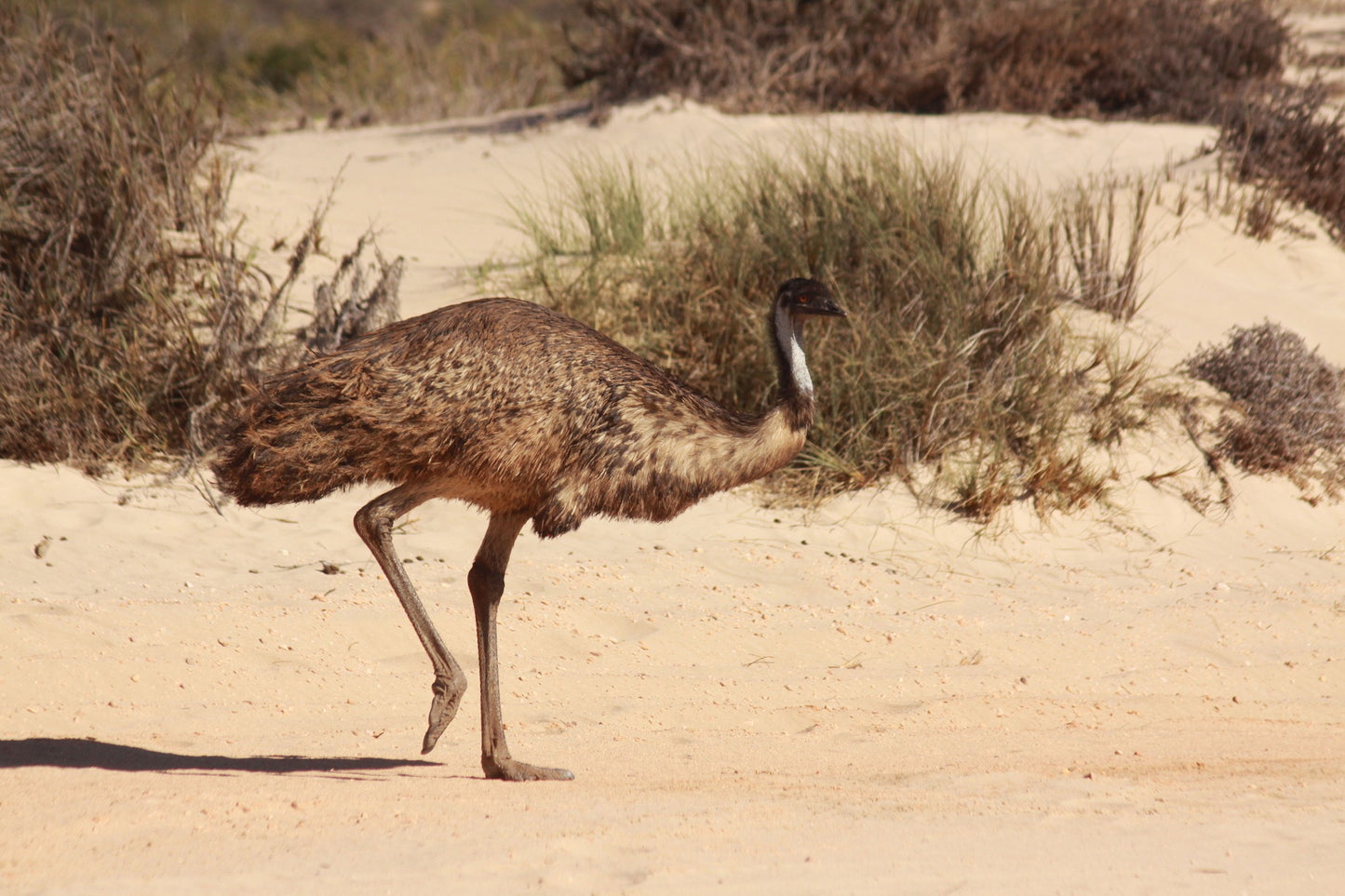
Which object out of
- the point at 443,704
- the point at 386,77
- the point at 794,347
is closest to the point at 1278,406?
the point at 794,347

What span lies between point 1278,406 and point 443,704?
5490 mm

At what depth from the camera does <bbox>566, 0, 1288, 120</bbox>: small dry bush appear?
11.8 metres

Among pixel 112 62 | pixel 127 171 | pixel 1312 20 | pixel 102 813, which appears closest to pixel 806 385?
pixel 102 813

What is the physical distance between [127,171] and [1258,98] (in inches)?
338

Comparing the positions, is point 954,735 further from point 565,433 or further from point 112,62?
point 112,62

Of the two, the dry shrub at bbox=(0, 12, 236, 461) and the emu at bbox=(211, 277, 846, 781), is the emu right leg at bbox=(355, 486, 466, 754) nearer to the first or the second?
the emu at bbox=(211, 277, 846, 781)

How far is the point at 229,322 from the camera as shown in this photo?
23.0 feet

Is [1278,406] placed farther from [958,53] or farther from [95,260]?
[95,260]

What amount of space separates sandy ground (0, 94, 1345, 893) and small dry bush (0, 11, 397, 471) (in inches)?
15.1

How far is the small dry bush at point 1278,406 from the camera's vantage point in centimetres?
754

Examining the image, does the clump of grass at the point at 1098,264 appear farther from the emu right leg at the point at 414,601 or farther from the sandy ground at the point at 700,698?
the emu right leg at the point at 414,601

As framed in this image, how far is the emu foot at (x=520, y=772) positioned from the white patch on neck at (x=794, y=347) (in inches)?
54.7

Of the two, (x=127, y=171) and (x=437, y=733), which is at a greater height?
(x=127, y=171)

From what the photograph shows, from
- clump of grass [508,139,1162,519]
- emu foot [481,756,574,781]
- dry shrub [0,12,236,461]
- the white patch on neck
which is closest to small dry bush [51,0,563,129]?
dry shrub [0,12,236,461]
